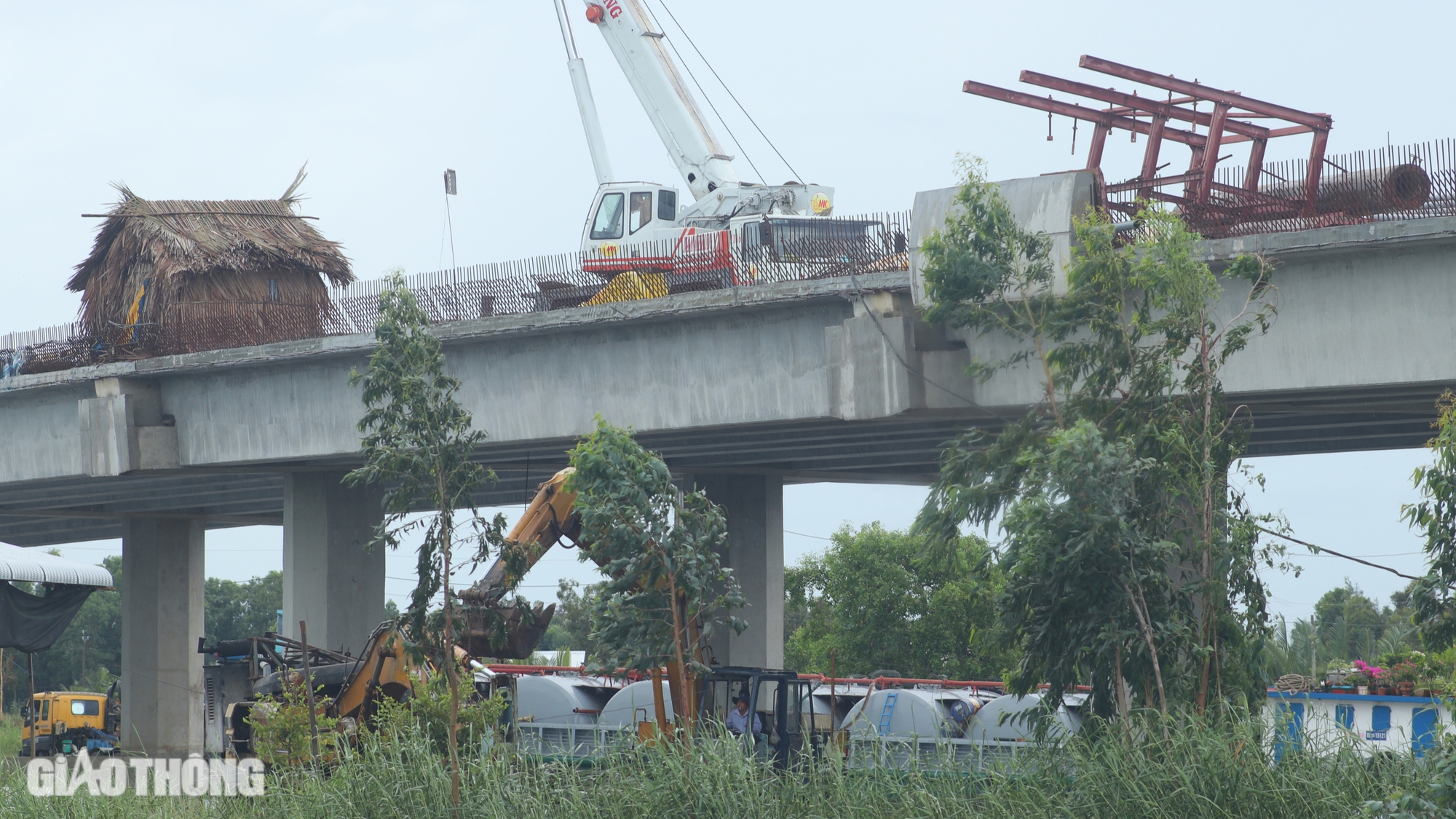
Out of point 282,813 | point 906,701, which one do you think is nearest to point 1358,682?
point 906,701

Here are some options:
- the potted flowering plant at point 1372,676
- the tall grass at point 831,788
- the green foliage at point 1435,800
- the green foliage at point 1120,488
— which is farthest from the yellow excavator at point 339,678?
the potted flowering plant at point 1372,676

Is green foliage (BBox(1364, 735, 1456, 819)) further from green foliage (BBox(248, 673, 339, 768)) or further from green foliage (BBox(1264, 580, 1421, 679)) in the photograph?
green foliage (BBox(248, 673, 339, 768))

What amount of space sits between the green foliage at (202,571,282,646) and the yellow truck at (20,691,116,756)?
6404 cm

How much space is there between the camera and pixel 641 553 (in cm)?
1510

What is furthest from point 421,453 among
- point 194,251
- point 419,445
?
point 194,251

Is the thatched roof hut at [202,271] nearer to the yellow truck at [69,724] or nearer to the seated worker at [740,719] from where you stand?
the yellow truck at [69,724]

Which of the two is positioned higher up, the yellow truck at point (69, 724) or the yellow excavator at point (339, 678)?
the yellow excavator at point (339, 678)

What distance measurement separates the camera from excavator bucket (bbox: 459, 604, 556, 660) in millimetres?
18344

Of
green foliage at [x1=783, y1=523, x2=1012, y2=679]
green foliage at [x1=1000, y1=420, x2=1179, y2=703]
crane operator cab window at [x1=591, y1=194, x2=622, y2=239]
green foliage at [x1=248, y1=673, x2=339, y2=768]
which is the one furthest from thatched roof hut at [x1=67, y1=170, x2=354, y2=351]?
green foliage at [x1=783, y1=523, x2=1012, y2=679]

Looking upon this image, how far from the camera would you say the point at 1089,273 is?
14867mm

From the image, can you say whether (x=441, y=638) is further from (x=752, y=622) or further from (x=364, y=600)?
(x=752, y=622)

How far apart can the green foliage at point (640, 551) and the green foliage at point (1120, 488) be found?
242cm

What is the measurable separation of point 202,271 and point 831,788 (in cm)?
2058

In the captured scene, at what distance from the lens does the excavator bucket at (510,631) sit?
1834 cm
